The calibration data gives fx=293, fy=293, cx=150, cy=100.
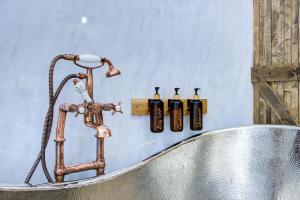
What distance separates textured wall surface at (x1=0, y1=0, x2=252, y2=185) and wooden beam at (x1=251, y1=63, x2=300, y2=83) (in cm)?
8

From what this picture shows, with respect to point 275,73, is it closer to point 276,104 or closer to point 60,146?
point 276,104

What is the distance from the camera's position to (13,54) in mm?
1349

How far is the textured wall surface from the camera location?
136 centimetres

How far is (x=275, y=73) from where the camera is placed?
6.77 feet

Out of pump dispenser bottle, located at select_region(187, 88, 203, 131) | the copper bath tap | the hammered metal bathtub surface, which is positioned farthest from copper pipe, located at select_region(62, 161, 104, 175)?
pump dispenser bottle, located at select_region(187, 88, 203, 131)

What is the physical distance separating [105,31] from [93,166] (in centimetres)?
74

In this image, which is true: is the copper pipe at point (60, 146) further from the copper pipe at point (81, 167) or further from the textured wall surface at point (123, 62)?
the textured wall surface at point (123, 62)

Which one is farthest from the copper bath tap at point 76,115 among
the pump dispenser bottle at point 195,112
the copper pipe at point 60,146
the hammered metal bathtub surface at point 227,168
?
the pump dispenser bottle at point 195,112

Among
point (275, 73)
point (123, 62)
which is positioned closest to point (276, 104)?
point (275, 73)

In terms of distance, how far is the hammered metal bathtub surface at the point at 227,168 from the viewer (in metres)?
1.22

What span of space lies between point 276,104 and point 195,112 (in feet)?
2.34

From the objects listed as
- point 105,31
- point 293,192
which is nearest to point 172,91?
point 105,31

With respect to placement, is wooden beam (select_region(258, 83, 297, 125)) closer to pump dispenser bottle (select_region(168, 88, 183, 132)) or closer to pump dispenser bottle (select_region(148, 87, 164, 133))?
pump dispenser bottle (select_region(168, 88, 183, 132))

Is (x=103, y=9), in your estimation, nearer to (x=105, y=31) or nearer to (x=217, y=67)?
(x=105, y=31)
